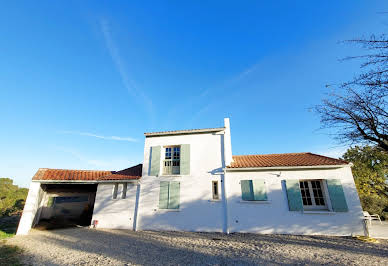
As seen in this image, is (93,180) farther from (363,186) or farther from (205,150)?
(363,186)

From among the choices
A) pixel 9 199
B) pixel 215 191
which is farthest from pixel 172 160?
pixel 9 199

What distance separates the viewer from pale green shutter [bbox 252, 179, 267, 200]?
9000 mm

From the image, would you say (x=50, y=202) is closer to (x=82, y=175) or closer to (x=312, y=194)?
(x=82, y=175)

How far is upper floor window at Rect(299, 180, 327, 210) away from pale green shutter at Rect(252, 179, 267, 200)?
223 centimetres

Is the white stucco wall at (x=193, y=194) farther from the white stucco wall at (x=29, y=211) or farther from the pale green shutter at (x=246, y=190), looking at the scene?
the white stucco wall at (x=29, y=211)

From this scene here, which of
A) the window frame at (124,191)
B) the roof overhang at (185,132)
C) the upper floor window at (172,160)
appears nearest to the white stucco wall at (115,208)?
the window frame at (124,191)

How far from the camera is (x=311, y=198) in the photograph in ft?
29.7

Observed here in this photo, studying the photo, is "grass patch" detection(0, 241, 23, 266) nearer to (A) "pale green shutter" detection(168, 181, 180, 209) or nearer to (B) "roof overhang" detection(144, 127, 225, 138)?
(A) "pale green shutter" detection(168, 181, 180, 209)

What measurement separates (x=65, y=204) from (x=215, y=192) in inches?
674

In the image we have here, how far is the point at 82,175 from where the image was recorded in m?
11.6

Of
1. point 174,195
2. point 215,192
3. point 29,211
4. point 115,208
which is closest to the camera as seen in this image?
point 29,211

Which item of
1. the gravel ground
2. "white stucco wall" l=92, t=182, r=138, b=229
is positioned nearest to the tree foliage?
the gravel ground

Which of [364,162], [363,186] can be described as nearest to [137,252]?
[363,186]

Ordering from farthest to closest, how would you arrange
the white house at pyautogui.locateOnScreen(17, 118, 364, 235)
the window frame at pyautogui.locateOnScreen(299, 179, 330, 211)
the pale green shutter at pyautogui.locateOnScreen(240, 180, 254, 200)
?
the pale green shutter at pyautogui.locateOnScreen(240, 180, 254, 200) → the window frame at pyautogui.locateOnScreen(299, 179, 330, 211) → the white house at pyautogui.locateOnScreen(17, 118, 364, 235)
